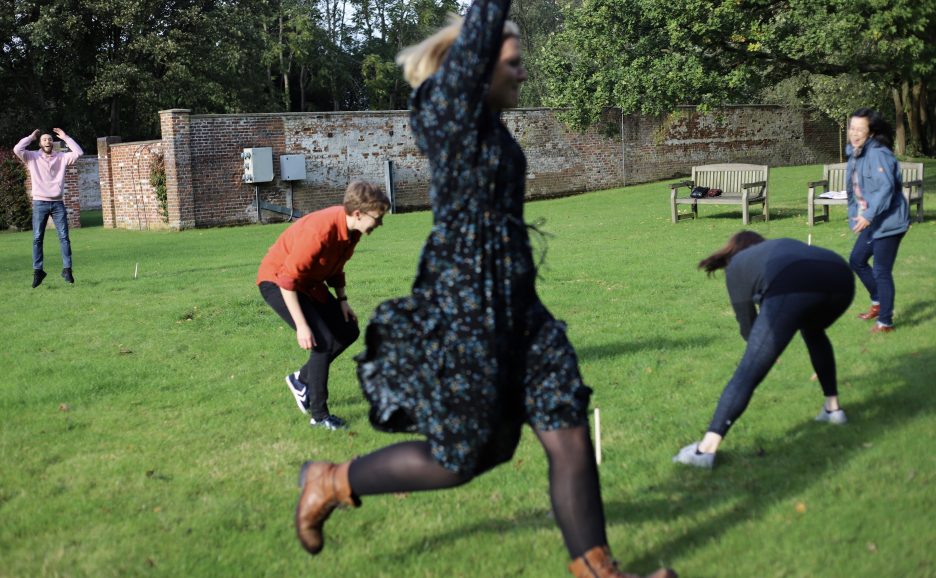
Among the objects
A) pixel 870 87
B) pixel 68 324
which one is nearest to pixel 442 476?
pixel 68 324

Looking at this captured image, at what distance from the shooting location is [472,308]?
10.2 ft

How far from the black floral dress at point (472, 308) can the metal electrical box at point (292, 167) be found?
969 inches

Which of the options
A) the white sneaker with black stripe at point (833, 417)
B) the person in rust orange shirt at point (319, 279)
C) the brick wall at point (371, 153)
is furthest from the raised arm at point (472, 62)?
the brick wall at point (371, 153)

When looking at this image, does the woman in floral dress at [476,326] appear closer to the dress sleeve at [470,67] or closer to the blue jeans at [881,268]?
the dress sleeve at [470,67]

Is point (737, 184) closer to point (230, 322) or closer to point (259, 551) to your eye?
point (230, 322)

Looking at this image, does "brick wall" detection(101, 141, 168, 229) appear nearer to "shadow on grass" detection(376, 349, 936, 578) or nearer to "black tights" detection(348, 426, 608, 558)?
"shadow on grass" detection(376, 349, 936, 578)

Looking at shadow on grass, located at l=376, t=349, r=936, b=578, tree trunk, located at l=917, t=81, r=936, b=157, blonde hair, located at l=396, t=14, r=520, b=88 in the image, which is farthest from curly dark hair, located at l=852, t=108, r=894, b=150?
tree trunk, located at l=917, t=81, r=936, b=157

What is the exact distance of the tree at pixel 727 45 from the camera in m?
19.3

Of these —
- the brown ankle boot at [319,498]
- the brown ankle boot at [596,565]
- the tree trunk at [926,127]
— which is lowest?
the brown ankle boot at [596,565]

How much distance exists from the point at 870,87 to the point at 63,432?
104 feet

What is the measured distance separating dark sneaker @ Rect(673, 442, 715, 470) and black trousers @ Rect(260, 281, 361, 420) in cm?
221

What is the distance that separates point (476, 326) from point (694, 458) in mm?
2434

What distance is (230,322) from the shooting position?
10.3 m

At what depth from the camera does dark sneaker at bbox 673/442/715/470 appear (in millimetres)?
5070
